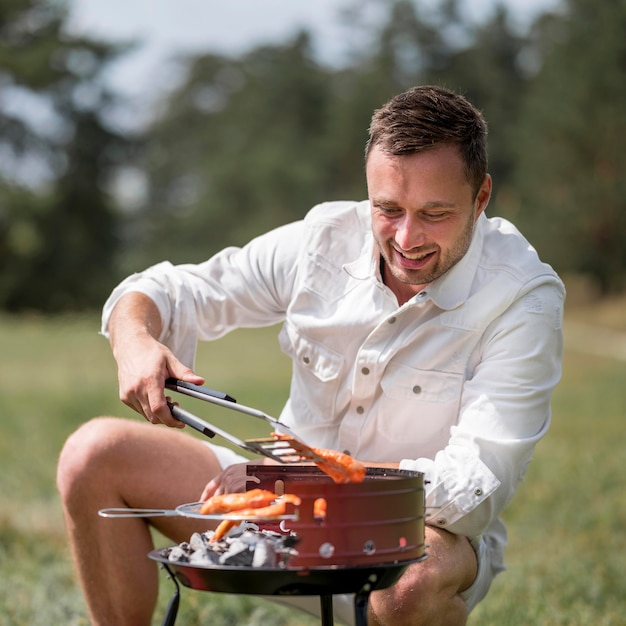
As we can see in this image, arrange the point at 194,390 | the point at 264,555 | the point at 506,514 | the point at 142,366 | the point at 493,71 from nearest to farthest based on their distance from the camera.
Answer: the point at 264,555 < the point at 194,390 < the point at 142,366 < the point at 506,514 < the point at 493,71

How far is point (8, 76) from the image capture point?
37.5 metres

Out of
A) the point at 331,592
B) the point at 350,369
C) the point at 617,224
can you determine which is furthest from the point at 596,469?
the point at 617,224

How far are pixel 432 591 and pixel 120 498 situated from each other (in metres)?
1.02


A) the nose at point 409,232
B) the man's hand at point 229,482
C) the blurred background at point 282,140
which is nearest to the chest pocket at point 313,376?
the nose at point 409,232

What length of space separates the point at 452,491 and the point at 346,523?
2.09ft

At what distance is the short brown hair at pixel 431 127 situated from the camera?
2996 mm

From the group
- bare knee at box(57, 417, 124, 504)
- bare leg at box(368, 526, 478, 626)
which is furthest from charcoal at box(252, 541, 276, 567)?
bare knee at box(57, 417, 124, 504)

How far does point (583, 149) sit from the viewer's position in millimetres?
33812

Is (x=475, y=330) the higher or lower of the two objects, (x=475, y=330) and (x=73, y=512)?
the higher

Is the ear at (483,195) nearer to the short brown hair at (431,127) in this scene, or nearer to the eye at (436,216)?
Answer: the short brown hair at (431,127)

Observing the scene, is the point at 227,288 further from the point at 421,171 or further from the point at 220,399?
the point at 220,399

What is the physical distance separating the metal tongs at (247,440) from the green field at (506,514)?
6.37 feet

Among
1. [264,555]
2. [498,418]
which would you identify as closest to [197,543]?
[264,555]

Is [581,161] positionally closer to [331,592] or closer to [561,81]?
[561,81]
